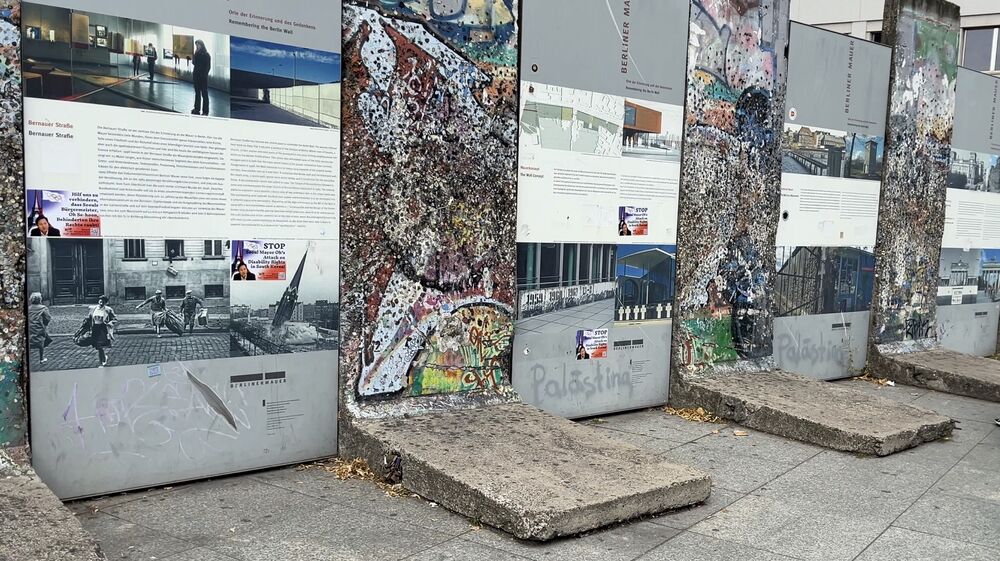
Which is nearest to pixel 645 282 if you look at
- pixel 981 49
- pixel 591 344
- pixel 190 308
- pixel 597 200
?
pixel 591 344

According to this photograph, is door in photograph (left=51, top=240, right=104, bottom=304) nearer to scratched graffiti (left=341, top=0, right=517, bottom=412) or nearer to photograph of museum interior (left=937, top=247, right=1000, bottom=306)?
scratched graffiti (left=341, top=0, right=517, bottom=412)

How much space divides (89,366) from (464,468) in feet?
7.04

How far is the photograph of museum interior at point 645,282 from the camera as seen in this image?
22.9ft

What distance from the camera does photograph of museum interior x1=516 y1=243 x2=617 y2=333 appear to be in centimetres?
633

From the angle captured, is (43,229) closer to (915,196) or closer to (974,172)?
(915,196)

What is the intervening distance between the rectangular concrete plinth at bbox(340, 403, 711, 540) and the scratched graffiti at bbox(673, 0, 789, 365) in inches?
102

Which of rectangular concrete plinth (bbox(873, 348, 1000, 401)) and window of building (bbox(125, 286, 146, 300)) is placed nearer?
window of building (bbox(125, 286, 146, 300))

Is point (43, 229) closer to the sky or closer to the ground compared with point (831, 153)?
closer to the ground

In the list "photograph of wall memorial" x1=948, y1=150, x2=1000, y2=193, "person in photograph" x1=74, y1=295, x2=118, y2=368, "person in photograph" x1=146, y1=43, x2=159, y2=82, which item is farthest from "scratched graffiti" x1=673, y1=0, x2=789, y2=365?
"person in photograph" x1=74, y1=295, x2=118, y2=368

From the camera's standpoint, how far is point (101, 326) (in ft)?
14.5

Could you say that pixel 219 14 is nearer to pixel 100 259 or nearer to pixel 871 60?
pixel 100 259

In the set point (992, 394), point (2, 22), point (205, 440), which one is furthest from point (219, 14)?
point (992, 394)

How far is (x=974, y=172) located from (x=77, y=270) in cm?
1108

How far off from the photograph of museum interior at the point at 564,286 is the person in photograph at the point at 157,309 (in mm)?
2673
